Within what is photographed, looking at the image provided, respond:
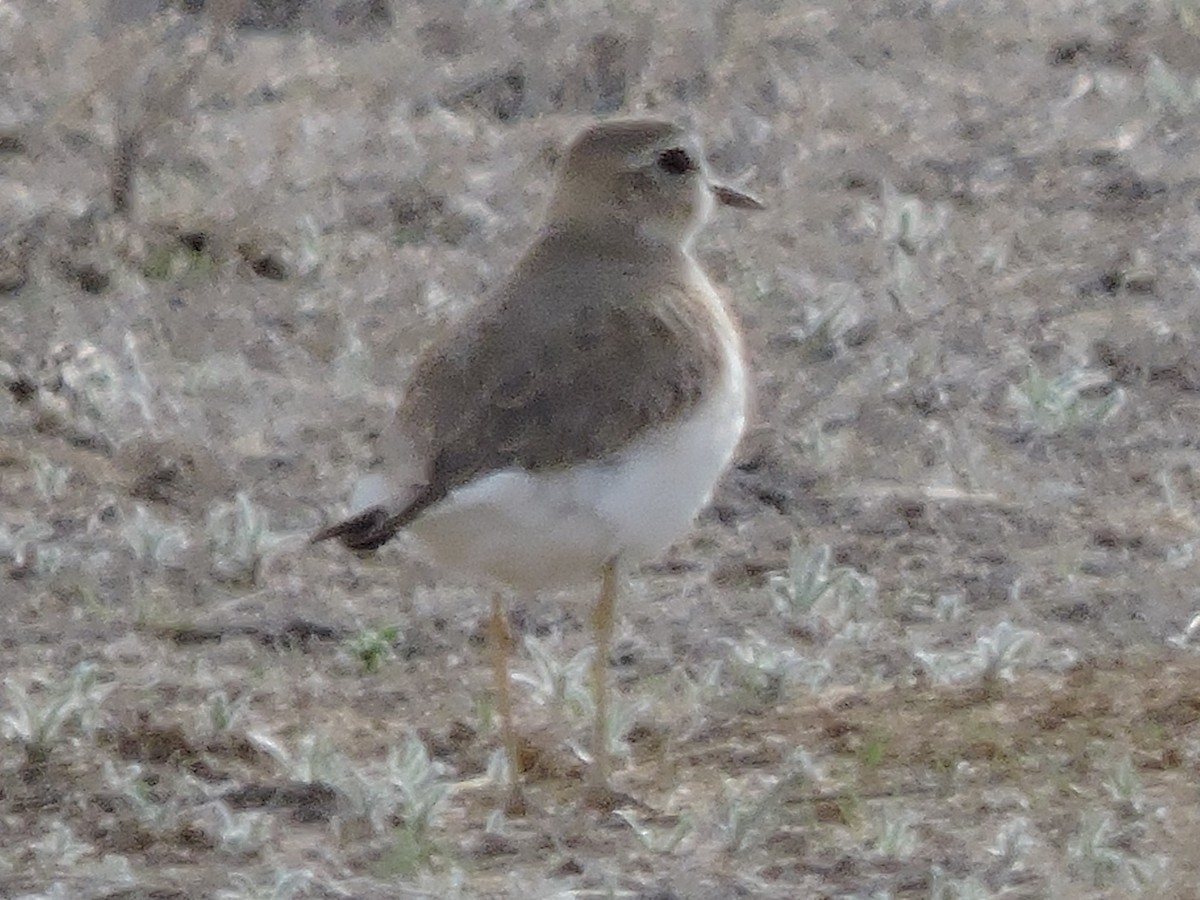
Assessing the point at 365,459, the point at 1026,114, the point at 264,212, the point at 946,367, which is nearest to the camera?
the point at 365,459

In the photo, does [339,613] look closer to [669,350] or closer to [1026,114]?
[669,350]

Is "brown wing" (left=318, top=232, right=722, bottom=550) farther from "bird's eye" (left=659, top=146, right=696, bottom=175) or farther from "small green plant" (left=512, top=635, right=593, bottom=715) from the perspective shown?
"small green plant" (left=512, top=635, right=593, bottom=715)

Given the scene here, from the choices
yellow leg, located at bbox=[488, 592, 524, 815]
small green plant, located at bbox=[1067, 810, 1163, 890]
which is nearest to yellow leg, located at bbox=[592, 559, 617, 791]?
yellow leg, located at bbox=[488, 592, 524, 815]

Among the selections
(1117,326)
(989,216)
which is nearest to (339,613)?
(1117,326)

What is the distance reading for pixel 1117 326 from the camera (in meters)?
6.80

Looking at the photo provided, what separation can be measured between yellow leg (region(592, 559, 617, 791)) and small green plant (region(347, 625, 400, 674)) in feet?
1.76

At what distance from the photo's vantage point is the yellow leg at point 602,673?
14.8 feet

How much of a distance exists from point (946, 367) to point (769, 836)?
2560 mm

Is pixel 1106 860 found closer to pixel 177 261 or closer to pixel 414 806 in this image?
pixel 414 806

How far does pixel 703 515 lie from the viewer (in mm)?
5922

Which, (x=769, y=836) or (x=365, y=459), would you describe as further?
(x=365, y=459)

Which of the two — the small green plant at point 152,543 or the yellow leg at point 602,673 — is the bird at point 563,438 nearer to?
the yellow leg at point 602,673

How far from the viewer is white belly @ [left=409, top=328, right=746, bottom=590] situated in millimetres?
4297

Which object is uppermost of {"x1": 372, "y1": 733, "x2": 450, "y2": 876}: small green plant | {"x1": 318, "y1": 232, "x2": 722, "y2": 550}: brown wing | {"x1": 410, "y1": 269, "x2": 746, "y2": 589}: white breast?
{"x1": 318, "y1": 232, "x2": 722, "y2": 550}: brown wing
